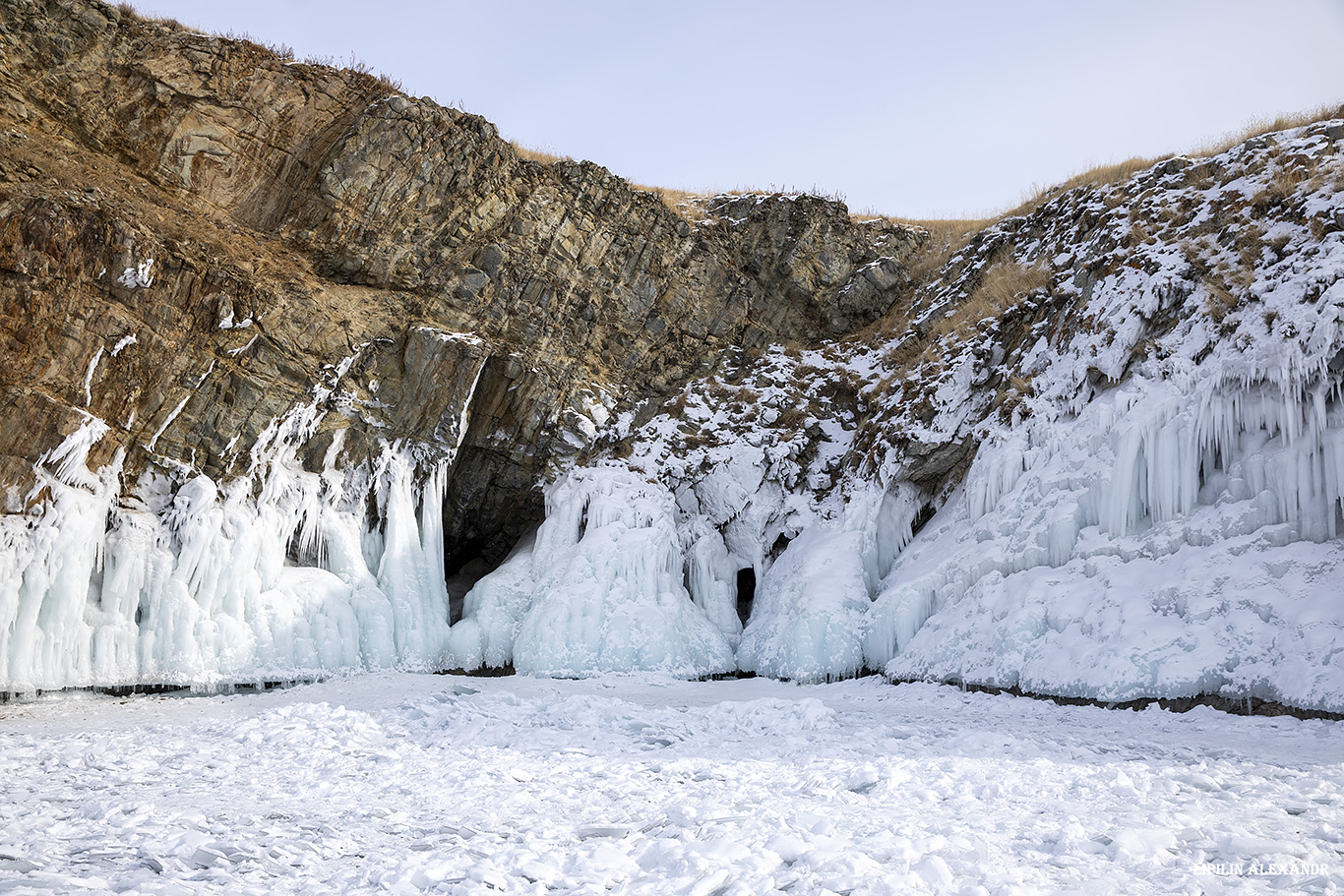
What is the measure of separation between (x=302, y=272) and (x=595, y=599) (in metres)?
9.34

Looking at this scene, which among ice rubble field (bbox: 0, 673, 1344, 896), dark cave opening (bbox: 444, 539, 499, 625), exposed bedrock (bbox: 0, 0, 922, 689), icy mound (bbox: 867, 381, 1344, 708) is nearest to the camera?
ice rubble field (bbox: 0, 673, 1344, 896)

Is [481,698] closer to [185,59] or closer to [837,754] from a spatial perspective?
[837,754]

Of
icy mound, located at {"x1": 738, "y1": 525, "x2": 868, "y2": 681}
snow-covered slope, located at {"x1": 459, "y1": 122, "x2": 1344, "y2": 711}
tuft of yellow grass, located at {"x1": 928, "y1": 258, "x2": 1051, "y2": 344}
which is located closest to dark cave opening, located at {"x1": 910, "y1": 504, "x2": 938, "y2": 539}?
snow-covered slope, located at {"x1": 459, "y1": 122, "x2": 1344, "y2": 711}

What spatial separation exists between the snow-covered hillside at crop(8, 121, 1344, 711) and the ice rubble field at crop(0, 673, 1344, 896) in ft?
6.47

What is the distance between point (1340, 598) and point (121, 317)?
18.8 meters

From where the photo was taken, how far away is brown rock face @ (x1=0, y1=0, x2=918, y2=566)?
45.0ft

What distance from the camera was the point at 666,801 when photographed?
6273 millimetres

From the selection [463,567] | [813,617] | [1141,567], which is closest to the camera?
[1141,567]

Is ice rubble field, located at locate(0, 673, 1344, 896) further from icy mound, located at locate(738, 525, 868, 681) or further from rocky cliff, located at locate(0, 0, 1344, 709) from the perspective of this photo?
icy mound, located at locate(738, 525, 868, 681)

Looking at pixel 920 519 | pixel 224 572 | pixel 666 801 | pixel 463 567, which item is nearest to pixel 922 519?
pixel 920 519

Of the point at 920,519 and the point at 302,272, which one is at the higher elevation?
the point at 302,272

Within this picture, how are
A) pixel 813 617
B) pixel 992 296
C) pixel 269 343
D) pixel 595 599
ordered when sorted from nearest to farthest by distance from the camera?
pixel 813 617
pixel 269 343
pixel 595 599
pixel 992 296

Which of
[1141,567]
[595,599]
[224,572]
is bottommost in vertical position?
[595,599]

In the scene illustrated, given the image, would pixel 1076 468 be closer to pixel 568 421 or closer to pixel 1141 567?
pixel 1141 567
